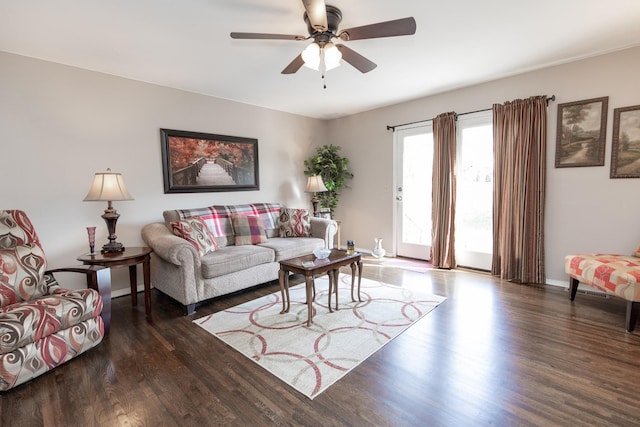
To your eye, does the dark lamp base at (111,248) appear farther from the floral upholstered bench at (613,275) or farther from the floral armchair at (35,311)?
the floral upholstered bench at (613,275)

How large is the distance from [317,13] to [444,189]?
10.1 ft

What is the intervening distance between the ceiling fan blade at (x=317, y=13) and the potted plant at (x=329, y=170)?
Result: 3.13 m

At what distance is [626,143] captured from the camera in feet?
9.53

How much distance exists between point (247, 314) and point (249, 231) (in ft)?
4.00

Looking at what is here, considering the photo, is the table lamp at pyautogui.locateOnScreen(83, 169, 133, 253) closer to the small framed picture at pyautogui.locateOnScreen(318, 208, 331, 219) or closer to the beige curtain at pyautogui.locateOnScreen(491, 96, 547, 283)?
the small framed picture at pyautogui.locateOnScreen(318, 208, 331, 219)

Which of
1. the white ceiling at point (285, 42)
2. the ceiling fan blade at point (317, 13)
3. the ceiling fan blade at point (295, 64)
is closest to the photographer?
the ceiling fan blade at point (317, 13)

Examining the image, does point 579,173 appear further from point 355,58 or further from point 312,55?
point 312,55

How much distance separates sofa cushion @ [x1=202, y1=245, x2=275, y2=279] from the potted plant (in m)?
2.03

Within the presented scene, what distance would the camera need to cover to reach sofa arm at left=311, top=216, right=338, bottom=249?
4.14m

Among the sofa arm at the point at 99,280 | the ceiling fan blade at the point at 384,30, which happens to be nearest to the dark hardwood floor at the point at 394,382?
the sofa arm at the point at 99,280

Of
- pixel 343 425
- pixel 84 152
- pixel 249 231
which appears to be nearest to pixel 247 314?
pixel 249 231

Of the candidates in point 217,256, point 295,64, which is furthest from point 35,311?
point 295,64

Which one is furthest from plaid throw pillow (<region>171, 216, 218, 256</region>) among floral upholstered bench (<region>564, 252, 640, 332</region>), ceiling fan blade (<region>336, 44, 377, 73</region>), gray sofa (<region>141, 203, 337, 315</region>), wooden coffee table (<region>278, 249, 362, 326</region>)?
floral upholstered bench (<region>564, 252, 640, 332</region>)

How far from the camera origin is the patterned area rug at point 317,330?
76.4 inches
